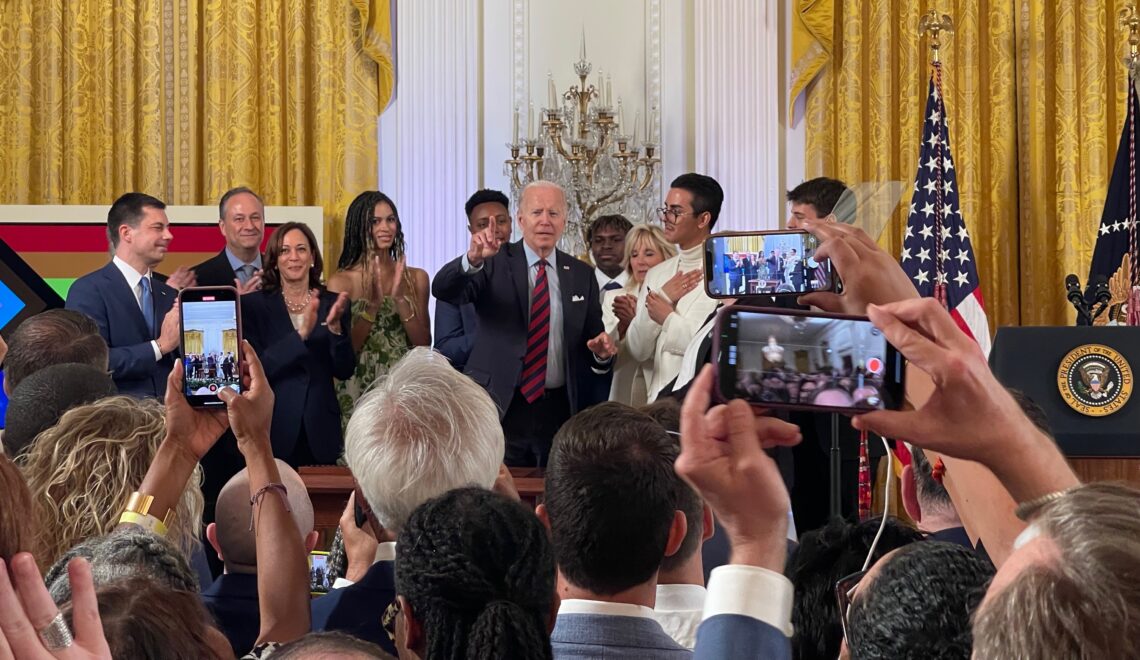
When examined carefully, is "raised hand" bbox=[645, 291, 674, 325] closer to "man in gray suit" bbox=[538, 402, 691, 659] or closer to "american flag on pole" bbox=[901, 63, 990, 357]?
"american flag on pole" bbox=[901, 63, 990, 357]

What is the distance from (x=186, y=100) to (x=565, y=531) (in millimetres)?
6081

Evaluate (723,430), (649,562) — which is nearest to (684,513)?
(649,562)

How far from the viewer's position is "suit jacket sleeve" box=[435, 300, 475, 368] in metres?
5.60

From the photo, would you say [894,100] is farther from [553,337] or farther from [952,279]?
[553,337]

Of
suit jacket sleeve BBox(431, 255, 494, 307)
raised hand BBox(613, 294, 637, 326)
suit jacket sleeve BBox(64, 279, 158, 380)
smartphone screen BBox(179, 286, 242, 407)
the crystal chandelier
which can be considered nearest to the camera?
smartphone screen BBox(179, 286, 242, 407)

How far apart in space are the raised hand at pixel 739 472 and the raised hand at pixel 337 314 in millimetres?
3927

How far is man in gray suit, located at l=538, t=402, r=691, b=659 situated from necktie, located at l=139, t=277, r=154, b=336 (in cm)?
373

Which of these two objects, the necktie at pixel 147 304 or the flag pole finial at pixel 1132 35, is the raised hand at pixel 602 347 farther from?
the flag pole finial at pixel 1132 35

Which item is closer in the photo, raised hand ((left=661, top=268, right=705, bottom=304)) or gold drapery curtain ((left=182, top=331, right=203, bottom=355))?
gold drapery curtain ((left=182, top=331, right=203, bottom=355))

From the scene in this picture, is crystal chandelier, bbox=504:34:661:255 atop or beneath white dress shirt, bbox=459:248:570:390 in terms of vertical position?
atop

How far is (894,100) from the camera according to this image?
748 centimetres

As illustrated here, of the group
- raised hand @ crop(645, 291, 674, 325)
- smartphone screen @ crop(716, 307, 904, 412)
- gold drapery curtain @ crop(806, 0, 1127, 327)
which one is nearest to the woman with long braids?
raised hand @ crop(645, 291, 674, 325)

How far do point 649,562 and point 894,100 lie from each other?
6.11 metres

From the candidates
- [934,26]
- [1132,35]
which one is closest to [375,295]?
[934,26]
